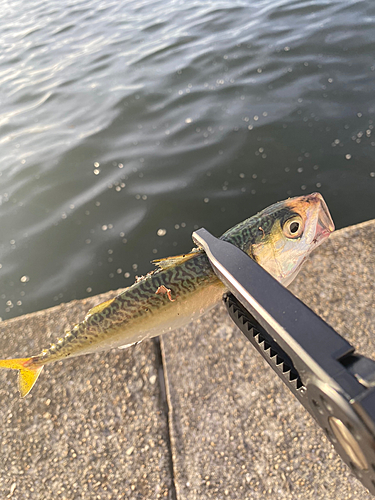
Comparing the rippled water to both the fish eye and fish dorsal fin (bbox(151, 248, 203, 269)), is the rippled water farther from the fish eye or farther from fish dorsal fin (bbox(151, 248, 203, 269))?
the fish eye

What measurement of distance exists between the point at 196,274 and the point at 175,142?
4241mm

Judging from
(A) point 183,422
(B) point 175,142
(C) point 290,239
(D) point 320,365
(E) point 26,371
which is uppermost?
(D) point 320,365

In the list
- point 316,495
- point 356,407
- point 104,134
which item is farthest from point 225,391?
point 104,134

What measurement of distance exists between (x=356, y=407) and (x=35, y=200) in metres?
4.86

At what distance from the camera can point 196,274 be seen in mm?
1474

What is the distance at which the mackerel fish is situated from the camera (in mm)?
1502

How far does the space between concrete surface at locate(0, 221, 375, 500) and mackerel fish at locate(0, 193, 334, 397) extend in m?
0.78

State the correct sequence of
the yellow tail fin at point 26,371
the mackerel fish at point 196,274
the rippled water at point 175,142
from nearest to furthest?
the mackerel fish at point 196,274
the yellow tail fin at point 26,371
the rippled water at point 175,142

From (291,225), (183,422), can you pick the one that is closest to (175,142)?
(291,225)

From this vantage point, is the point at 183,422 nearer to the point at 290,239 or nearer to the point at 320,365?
the point at 290,239

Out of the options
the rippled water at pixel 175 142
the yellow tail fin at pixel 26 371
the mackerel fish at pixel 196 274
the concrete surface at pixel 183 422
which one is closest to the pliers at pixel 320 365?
the mackerel fish at pixel 196 274

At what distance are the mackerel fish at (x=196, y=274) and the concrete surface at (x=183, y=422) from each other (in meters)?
0.78

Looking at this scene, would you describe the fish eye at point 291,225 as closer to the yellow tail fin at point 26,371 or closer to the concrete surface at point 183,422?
the concrete surface at point 183,422

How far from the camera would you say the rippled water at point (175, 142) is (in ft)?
13.3
